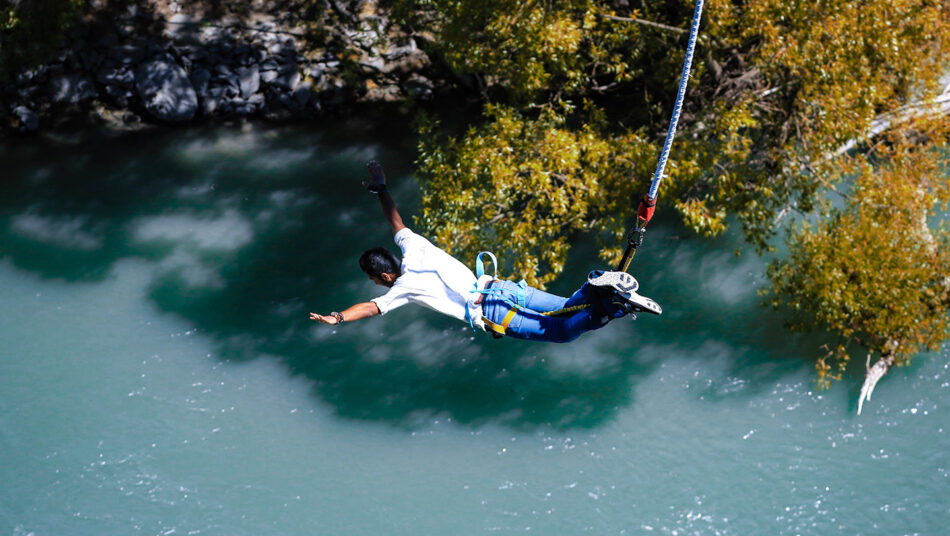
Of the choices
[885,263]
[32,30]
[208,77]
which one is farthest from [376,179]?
[32,30]

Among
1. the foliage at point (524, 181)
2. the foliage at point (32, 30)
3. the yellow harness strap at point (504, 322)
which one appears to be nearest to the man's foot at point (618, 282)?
the yellow harness strap at point (504, 322)

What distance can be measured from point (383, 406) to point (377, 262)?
4.12 m

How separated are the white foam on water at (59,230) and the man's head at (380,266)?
6.95m

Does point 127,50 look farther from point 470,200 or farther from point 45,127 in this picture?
point 470,200

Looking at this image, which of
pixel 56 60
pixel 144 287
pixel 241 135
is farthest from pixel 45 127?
pixel 144 287

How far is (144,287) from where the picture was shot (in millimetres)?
10789

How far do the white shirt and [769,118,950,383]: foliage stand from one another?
429 cm

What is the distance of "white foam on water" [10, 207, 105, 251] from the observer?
11.4 metres

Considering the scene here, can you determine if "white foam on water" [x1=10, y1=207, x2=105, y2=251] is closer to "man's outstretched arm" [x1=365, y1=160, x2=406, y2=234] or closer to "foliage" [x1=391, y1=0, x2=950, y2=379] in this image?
"foliage" [x1=391, y1=0, x2=950, y2=379]

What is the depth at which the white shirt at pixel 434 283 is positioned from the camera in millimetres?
5602

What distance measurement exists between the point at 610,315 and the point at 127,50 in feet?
34.7

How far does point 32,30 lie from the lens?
12453 mm

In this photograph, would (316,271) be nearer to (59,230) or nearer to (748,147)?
(59,230)

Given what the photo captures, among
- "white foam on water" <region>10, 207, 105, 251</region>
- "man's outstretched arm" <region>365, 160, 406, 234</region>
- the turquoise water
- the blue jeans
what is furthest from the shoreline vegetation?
"white foam on water" <region>10, 207, 105, 251</region>
